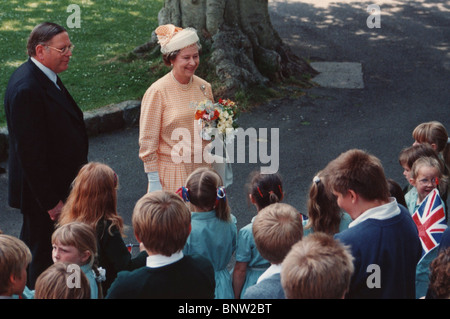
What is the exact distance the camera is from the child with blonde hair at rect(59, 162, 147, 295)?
377cm

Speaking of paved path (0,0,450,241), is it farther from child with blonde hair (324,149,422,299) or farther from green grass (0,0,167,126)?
child with blonde hair (324,149,422,299)

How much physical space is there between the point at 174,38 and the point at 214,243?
1805 millimetres

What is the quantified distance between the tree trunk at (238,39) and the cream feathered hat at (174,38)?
14.8 ft

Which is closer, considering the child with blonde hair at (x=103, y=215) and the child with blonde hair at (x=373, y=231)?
the child with blonde hair at (x=373, y=231)

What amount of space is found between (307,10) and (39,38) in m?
11.6

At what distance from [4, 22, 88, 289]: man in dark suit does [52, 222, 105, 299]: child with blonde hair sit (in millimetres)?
971

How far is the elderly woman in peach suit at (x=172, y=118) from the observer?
4.73 meters

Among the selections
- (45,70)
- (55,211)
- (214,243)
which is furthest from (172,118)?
(214,243)

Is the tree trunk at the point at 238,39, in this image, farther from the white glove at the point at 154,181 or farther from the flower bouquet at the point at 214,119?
the white glove at the point at 154,181

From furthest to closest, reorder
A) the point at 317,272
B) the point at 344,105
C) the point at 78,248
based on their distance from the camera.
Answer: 1. the point at 344,105
2. the point at 78,248
3. the point at 317,272

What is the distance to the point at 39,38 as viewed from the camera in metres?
4.32

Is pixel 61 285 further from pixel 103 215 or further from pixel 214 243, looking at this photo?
pixel 214 243

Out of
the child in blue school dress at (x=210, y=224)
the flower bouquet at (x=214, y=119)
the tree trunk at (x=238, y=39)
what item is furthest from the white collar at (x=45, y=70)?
the tree trunk at (x=238, y=39)

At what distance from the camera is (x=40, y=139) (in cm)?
427
